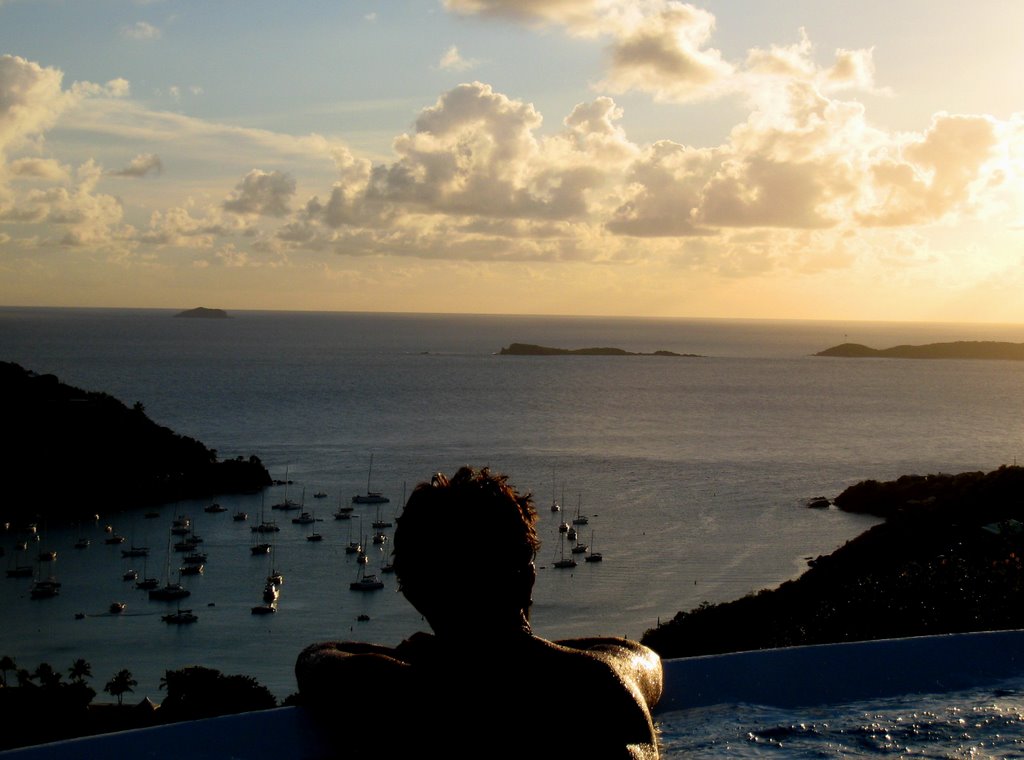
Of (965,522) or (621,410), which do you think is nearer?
(965,522)

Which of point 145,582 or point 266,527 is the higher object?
point 266,527

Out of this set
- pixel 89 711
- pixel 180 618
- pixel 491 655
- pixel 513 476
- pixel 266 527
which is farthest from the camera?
pixel 513 476

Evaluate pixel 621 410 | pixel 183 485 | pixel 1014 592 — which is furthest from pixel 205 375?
pixel 1014 592

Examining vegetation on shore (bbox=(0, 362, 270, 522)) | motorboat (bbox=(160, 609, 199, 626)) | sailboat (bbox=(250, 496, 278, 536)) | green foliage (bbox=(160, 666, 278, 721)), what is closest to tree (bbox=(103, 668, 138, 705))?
motorboat (bbox=(160, 609, 199, 626))

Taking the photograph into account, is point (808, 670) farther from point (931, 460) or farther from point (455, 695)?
point (931, 460)

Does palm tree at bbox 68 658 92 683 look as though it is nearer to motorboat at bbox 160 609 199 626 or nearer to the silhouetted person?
motorboat at bbox 160 609 199 626

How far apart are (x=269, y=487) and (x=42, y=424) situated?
20.7 meters

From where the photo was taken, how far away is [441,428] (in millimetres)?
97062

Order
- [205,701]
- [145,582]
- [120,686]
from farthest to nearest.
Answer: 1. [145,582]
2. [120,686]
3. [205,701]

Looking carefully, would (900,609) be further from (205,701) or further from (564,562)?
(564,562)

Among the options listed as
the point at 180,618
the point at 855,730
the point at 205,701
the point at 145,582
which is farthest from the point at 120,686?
the point at 855,730

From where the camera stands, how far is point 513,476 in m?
70.3

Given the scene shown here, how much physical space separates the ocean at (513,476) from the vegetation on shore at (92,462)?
1.62 meters

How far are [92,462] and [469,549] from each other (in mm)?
79845
